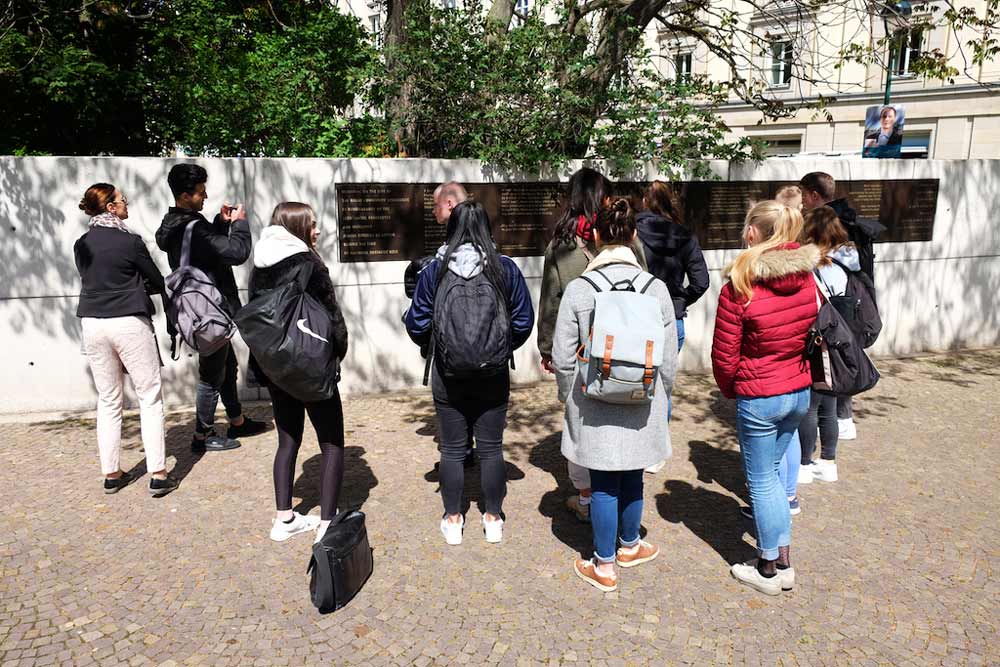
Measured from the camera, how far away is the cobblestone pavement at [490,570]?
3154 millimetres

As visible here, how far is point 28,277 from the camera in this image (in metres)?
6.09

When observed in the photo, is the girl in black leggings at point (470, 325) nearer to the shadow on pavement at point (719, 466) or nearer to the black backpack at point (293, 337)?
the black backpack at point (293, 337)

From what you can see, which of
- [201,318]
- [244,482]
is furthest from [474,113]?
[244,482]

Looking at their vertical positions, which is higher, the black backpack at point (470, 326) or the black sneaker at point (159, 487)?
the black backpack at point (470, 326)

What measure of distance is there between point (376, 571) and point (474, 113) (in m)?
4.62

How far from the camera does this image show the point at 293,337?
11.6 feet

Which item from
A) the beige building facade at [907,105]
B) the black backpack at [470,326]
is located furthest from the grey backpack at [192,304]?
the beige building facade at [907,105]

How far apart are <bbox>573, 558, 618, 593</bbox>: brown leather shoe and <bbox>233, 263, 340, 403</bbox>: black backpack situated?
152 centimetres

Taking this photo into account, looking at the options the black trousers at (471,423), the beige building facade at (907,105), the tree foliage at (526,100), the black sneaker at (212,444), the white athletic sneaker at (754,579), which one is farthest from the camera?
the beige building facade at (907,105)

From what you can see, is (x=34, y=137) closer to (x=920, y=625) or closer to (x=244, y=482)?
(x=244, y=482)

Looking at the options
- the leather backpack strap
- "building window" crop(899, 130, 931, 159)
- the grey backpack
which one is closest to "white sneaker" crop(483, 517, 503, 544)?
the grey backpack

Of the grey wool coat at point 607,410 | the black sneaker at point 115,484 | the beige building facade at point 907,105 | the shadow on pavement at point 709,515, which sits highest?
the beige building facade at point 907,105

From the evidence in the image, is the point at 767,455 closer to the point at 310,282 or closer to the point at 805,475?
the point at 805,475

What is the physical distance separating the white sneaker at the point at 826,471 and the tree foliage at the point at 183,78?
17.5 feet
